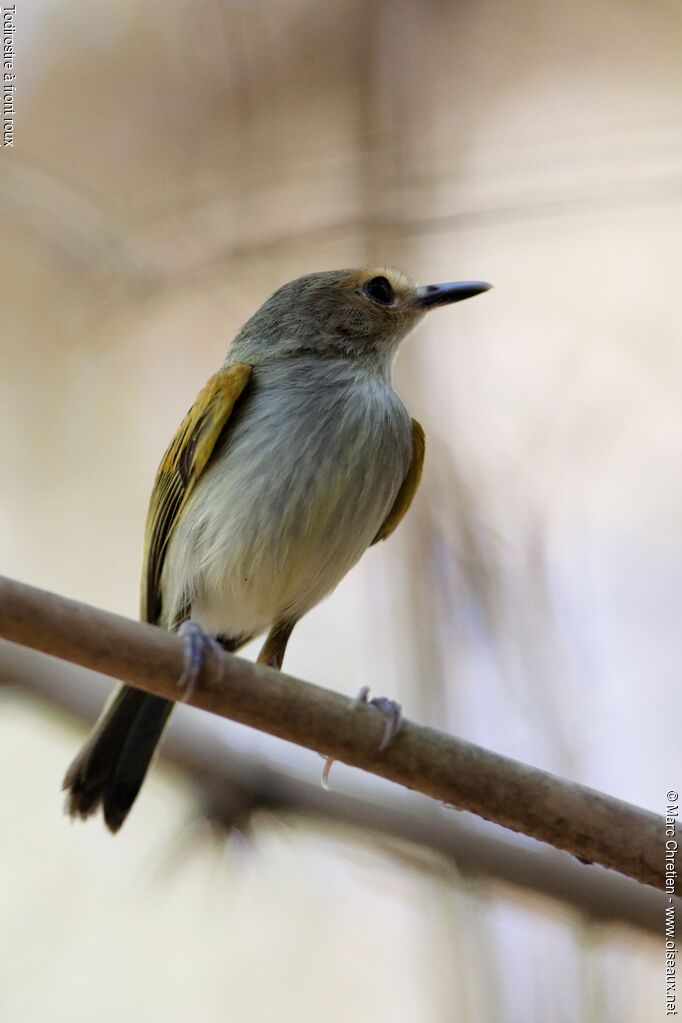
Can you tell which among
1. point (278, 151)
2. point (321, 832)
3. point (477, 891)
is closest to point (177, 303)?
point (278, 151)

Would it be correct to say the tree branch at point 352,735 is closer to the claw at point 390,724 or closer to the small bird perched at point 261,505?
the claw at point 390,724

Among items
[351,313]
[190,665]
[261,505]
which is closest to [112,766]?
[261,505]

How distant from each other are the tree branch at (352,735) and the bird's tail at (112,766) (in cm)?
106

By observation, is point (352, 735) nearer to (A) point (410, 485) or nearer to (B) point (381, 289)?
(A) point (410, 485)

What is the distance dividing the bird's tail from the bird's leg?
0.61m

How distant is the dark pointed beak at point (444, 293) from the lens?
397 cm

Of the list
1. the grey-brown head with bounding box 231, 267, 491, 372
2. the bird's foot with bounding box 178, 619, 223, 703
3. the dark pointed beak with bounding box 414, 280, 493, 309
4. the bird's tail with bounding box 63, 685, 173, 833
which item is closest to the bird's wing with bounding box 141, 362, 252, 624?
the grey-brown head with bounding box 231, 267, 491, 372

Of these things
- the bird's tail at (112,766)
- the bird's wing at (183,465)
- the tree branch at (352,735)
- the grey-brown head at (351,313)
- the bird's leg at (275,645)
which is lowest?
the tree branch at (352,735)

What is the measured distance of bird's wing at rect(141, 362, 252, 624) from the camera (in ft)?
11.5

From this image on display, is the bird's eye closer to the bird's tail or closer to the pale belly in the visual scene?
the pale belly

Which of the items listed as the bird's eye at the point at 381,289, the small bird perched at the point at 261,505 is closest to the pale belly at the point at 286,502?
the small bird perched at the point at 261,505

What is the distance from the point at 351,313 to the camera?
4035 millimetres

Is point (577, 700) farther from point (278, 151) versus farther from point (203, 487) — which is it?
point (278, 151)

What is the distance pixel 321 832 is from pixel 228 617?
0.84 meters
